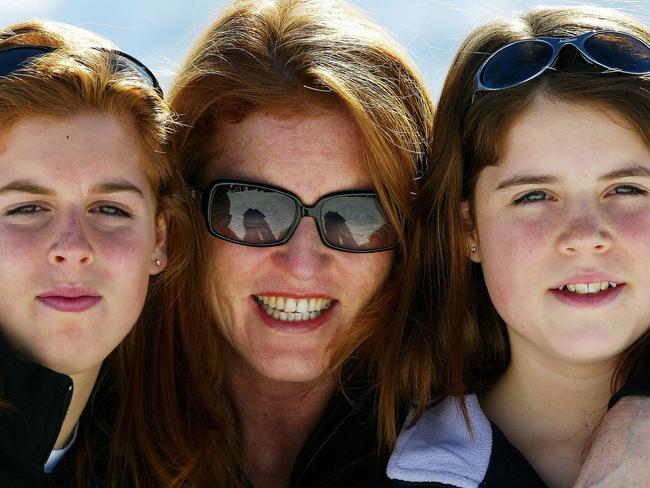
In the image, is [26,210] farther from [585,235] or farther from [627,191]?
[627,191]

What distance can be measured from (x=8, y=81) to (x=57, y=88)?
14 cm

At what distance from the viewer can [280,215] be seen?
11.1 feet

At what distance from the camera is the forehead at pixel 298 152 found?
3.39 metres

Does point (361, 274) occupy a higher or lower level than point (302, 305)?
higher

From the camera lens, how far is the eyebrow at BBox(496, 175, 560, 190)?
3041 millimetres

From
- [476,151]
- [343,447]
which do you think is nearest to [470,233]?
[476,151]

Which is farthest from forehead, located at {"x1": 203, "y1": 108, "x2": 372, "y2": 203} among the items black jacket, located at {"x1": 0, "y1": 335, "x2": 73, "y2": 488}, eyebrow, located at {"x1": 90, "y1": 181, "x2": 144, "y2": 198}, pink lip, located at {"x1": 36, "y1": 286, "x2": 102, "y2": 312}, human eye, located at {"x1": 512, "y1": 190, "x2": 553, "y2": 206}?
black jacket, located at {"x1": 0, "y1": 335, "x2": 73, "y2": 488}

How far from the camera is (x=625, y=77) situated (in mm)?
3105

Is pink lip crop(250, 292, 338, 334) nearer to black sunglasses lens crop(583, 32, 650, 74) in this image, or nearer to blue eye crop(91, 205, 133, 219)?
blue eye crop(91, 205, 133, 219)

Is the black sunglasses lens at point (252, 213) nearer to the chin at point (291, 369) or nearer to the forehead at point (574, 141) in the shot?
the chin at point (291, 369)

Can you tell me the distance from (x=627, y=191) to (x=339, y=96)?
952mm

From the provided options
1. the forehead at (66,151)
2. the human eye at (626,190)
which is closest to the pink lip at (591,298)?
the human eye at (626,190)

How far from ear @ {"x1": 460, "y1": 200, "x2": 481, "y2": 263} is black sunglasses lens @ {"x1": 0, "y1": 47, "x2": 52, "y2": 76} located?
4.61 feet

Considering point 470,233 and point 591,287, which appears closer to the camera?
point 591,287
